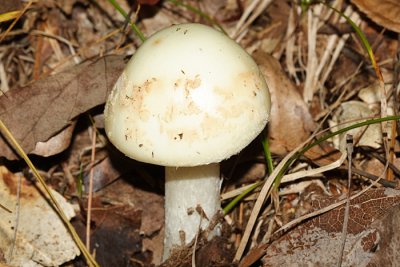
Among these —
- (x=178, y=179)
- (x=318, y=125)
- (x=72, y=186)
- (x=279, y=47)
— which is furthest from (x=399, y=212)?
(x=72, y=186)

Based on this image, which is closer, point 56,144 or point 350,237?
point 350,237

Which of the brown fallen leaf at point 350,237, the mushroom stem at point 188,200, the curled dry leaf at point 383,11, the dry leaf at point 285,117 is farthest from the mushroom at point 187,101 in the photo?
the curled dry leaf at point 383,11

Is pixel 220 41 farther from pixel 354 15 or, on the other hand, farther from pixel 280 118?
pixel 354 15

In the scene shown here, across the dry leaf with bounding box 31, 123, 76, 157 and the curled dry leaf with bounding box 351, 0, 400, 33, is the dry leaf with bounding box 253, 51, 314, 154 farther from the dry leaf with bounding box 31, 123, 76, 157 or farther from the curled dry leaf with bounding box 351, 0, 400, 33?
the dry leaf with bounding box 31, 123, 76, 157

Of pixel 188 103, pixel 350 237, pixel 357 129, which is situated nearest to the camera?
pixel 188 103

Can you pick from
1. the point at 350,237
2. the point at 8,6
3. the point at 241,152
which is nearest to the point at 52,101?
the point at 8,6

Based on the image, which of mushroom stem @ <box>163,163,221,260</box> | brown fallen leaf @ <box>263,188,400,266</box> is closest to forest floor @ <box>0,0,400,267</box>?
brown fallen leaf @ <box>263,188,400,266</box>

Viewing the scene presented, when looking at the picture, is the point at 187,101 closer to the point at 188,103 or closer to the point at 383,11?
the point at 188,103
